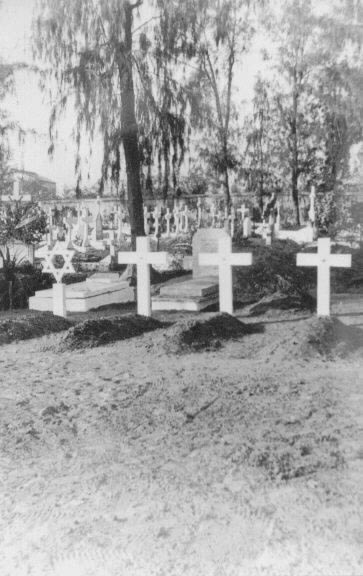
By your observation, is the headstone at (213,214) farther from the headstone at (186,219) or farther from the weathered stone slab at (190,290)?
the weathered stone slab at (190,290)

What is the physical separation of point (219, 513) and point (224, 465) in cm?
55

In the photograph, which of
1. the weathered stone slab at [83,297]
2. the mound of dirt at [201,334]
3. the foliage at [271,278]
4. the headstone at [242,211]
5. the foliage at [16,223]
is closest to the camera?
the mound of dirt at [201,334]

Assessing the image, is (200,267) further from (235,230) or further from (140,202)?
(235,230)

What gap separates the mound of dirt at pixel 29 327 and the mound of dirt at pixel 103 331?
23.3 inches

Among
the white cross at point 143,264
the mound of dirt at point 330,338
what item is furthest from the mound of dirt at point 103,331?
the mound of dirt at point 330,338

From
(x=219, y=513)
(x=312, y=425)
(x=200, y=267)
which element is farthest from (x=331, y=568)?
(x=200, y=267)

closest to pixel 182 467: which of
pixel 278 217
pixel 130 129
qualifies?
pixel 130 129

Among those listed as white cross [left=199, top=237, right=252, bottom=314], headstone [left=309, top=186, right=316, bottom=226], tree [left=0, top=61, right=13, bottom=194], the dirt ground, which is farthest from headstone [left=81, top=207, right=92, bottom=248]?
the dirt ground

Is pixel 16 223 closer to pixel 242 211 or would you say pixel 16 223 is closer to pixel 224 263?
pixel 224 263

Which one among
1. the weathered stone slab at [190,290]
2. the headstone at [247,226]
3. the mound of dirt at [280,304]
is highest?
the headstone at [247,226]

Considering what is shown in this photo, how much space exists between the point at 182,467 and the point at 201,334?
11.0 ft

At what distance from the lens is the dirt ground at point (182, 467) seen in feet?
8.43

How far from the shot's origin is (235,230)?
2089cm

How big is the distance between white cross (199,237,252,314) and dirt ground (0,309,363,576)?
2.40 meters
